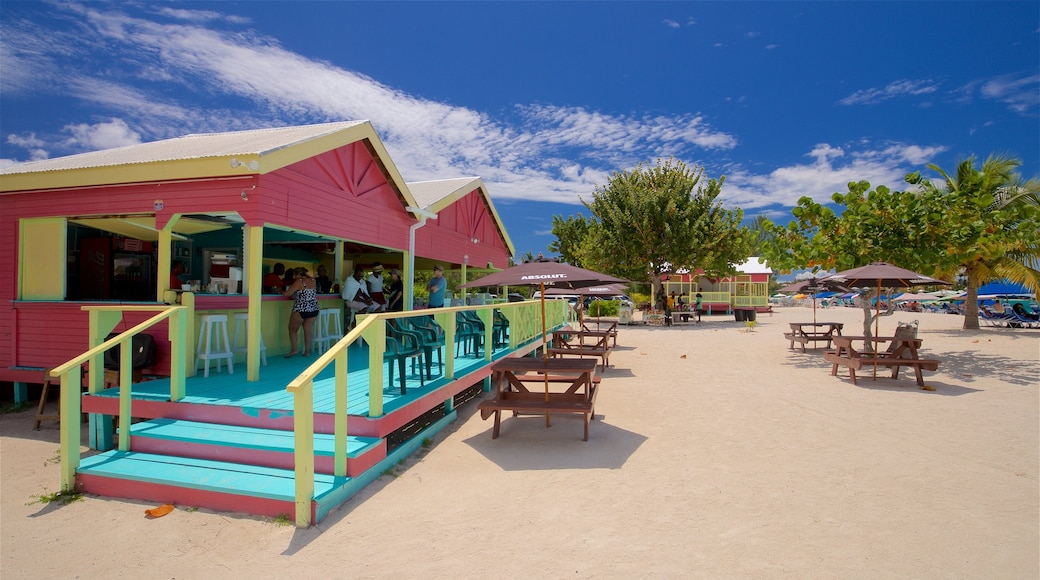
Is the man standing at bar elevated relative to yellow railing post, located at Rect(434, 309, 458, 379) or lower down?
elevated

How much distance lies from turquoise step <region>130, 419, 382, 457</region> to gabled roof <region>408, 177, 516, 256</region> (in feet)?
24.0

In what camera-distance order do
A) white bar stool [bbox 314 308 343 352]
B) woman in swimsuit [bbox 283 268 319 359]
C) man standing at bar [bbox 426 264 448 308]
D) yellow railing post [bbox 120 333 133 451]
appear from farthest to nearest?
man standing at bar [bbox 426 264 448 308], white bar stool [bbox 314 308 343 352], woman in swimsuit [bbox 283 268 319 359], yellow railing post [bbox 120 333 133 451]

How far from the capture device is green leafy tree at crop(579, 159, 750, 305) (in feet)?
88.1

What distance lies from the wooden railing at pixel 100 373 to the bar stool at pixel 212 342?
667 mm

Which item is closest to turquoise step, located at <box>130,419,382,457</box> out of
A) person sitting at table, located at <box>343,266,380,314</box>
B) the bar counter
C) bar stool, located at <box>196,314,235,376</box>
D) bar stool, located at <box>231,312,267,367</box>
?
bar stool, located at <box>196,314,235,376</box>

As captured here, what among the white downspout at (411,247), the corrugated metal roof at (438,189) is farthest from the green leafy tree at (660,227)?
the white downspout at (411,247)

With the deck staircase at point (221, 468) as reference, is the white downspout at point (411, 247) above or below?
above

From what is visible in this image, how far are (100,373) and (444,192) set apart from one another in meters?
9.25

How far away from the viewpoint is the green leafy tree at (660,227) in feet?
88.1

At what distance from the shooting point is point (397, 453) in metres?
5.52

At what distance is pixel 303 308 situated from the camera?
8.23m

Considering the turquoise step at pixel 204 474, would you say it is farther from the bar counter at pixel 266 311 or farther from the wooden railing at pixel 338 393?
the bar counter at pixel 266 311

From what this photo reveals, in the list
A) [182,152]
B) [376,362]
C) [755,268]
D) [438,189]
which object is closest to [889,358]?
[376,362]

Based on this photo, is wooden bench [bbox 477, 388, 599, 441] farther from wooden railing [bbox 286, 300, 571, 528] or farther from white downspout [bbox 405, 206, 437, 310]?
white downspout [bbox 405, 206, 437, 310]
